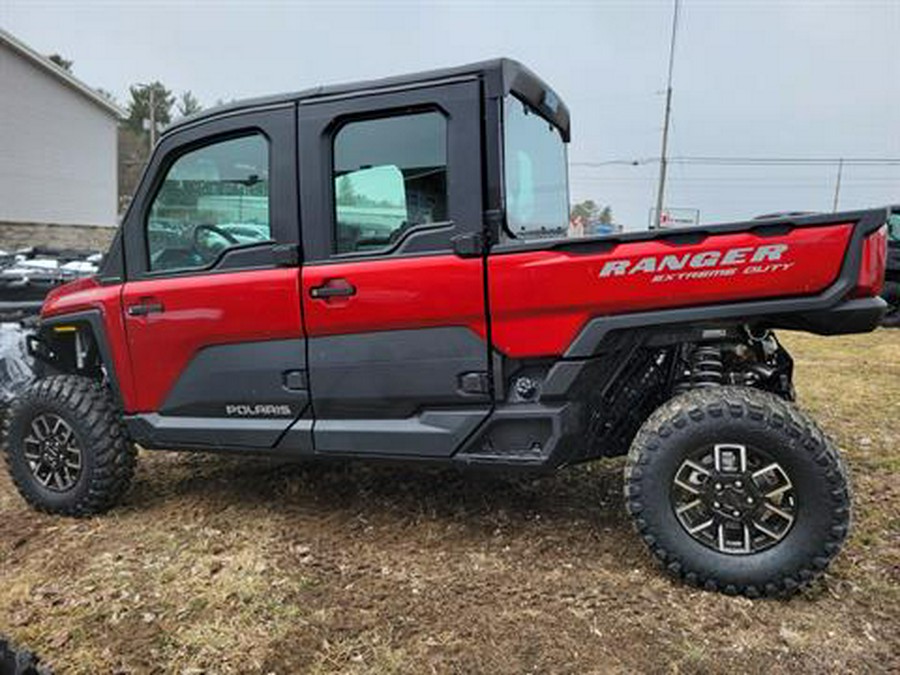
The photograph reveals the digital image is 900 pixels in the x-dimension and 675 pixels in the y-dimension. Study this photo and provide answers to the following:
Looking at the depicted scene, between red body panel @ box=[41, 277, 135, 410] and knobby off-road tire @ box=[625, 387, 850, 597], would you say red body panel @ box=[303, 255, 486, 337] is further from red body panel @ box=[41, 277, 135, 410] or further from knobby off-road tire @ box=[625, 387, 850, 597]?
red body panel @ box=[41, 277, 135, 410]

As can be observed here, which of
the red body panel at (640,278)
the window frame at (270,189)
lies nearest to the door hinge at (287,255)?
the window frame at (270,189)

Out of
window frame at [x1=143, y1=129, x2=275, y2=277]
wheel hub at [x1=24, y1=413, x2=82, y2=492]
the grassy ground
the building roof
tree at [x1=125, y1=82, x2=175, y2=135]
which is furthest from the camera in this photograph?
tree at [x1=125, y1=82, x2=175, y2=135]

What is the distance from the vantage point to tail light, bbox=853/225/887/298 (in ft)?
9.28

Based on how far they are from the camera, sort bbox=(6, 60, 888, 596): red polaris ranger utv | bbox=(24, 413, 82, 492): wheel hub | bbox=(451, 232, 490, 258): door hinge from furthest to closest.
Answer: bbox=(24, 413, 82, 492): wheel hub, bbox=(451, 232, 490, 258): door hinge, bbox=(6, 60, 888, 596): red polaris ranger utv

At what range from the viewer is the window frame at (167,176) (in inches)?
143

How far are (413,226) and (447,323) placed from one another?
447 millimetres

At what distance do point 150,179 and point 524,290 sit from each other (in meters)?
2.03

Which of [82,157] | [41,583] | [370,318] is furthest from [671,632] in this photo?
[82,157]

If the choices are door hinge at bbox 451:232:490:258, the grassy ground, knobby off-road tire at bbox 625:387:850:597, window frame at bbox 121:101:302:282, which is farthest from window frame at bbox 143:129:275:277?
knobby off-road tire at bbox 625:387:850:597

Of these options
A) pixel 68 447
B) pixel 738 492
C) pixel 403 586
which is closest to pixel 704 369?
pixel 738 492

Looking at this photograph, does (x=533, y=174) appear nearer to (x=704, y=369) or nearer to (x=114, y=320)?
(x=704, y=369)

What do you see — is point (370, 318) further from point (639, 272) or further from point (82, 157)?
point (82, 157)

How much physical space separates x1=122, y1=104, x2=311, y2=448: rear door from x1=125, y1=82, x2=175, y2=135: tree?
5535 cm

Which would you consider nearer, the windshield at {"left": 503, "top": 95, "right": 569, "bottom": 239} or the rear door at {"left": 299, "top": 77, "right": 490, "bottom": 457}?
the rear door at {"left": 299, "top": 77, "right": 490, "bottom": 457}
